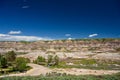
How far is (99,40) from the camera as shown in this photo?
550 feet

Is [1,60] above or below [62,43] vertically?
below

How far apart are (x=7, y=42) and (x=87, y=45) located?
7722cm

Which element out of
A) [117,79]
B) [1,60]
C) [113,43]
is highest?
[113,43]

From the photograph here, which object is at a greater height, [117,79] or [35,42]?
[35,42]

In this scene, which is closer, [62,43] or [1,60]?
[1,60]

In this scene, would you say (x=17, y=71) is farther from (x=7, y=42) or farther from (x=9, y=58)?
(x=7, y=42)

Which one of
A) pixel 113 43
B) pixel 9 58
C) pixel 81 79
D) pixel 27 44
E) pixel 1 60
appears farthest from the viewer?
pixel 27 44

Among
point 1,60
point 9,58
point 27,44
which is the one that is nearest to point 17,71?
point 1,60

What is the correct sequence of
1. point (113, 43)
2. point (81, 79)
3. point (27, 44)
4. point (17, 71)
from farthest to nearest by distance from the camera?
point (27, 44) → point (113, 43) → point (17, 71) → point (81, 79)

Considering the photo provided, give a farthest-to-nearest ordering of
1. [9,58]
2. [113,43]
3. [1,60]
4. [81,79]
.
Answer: [113,43] < [9,58] < [1,60] < [81,79]

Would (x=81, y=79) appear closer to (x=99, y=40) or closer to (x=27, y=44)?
(x=99, y=40)

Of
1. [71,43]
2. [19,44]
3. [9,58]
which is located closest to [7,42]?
[19,44]

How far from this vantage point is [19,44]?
18500cm

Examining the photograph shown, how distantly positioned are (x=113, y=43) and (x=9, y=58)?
10599 centimetres
